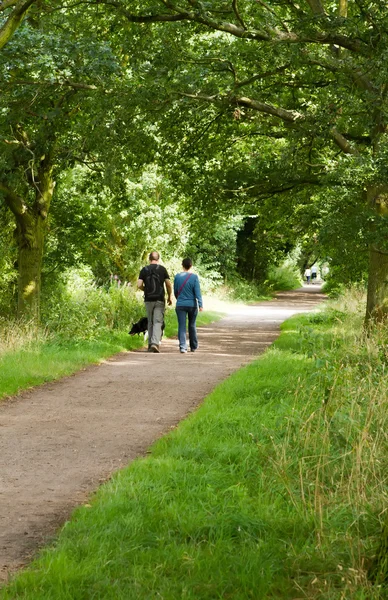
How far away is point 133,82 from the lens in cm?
1578

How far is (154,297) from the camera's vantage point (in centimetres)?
1780

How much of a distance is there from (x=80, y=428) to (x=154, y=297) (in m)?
8.63

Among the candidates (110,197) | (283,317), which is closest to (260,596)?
(110,197)

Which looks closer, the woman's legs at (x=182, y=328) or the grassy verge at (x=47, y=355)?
the grassy verge at (x=47, y=355)

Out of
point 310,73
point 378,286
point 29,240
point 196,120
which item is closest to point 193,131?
point 196,120

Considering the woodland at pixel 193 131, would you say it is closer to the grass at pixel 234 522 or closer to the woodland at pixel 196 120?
the woodland at pixel 196 120

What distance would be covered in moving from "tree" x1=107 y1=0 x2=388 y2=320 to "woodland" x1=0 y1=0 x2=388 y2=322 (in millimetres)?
39

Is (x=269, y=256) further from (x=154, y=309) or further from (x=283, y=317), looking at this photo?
(x=154, y=309)

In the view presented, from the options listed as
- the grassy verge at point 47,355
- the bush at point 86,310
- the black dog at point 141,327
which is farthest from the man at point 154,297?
the bush at point 86,310

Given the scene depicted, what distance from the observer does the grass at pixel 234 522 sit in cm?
457

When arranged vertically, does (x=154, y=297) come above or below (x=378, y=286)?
below

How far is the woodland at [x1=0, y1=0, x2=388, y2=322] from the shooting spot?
49.0ft

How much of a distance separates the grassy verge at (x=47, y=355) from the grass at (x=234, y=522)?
4.46m

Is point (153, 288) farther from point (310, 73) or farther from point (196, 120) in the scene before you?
point (310, 73)
